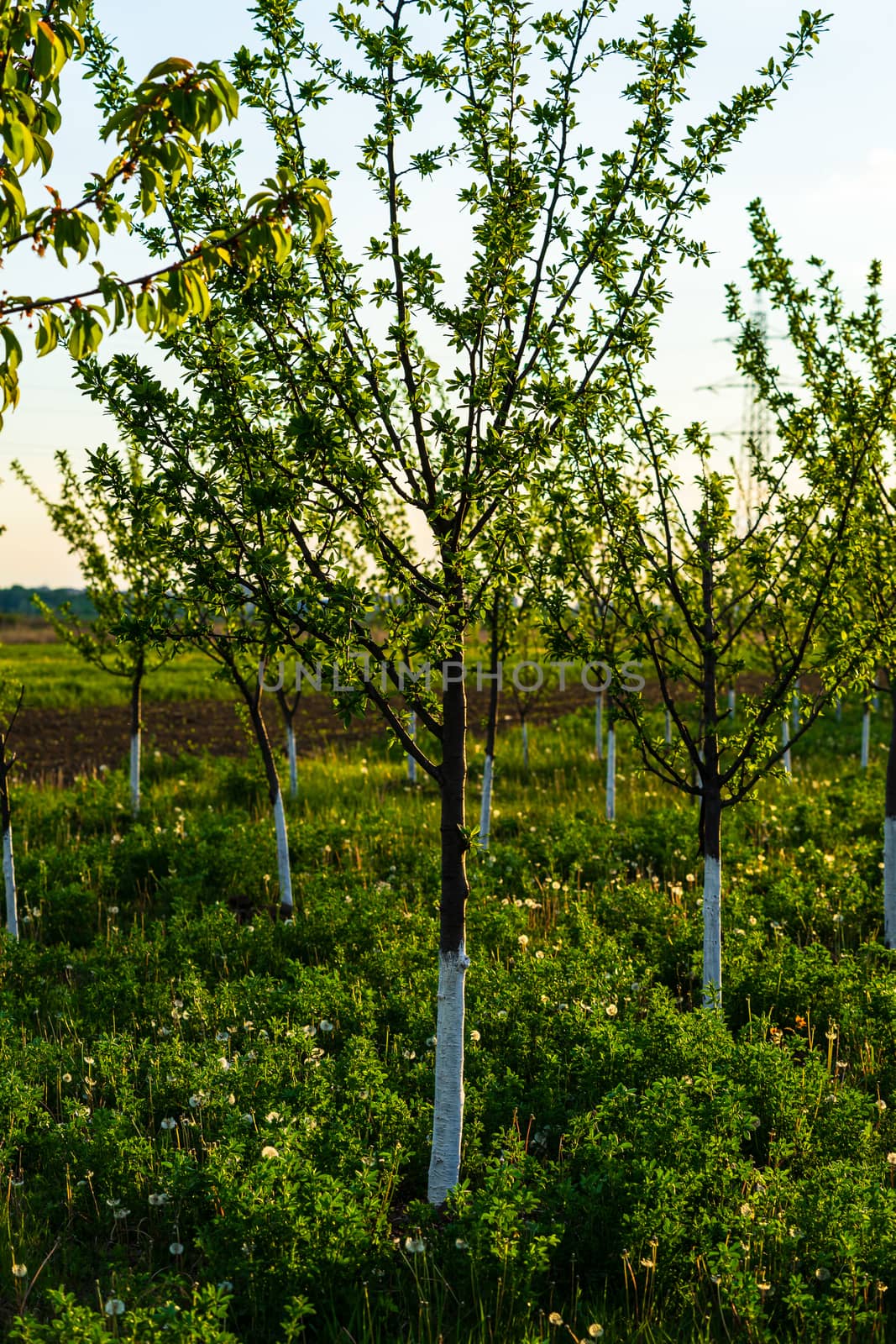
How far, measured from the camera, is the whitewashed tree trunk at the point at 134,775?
13.6 metres

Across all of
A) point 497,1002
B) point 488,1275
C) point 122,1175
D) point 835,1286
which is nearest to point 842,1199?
point 835,1286

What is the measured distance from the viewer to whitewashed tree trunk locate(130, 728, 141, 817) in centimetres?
1365

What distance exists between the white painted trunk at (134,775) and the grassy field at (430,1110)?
2908 millimetres

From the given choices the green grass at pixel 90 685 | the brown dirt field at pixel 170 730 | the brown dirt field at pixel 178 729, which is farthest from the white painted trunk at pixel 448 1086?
the green grass at pixel 90 685

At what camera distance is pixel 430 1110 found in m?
5.97

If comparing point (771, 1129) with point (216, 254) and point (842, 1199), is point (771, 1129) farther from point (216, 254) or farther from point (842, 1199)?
point (216, 254)

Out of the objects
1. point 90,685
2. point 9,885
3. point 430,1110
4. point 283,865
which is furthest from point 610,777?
point 90,685

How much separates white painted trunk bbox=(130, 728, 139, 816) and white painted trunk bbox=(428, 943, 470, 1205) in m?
8.96

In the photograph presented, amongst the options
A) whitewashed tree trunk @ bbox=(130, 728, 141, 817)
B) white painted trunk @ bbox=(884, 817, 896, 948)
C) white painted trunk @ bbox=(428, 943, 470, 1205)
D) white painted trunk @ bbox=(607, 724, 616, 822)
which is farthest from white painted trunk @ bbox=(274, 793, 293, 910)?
white painted trunk @ bbox=(884, 817, 896, 948)

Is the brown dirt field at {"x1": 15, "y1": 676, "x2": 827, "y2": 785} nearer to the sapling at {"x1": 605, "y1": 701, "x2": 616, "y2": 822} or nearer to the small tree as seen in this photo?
the sapling at {"x1": 605, "y1": 701, "x2": 616, "y2": 822}

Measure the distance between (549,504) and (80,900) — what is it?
19.8 ft

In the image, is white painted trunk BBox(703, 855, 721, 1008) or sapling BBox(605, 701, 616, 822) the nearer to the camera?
white painted trunk BBox(703, 855, 721, 1008)

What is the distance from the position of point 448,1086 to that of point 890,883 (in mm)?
5550

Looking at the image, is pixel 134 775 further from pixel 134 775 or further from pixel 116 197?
pixel 116 197
